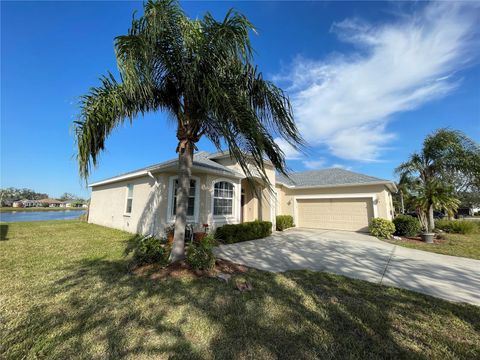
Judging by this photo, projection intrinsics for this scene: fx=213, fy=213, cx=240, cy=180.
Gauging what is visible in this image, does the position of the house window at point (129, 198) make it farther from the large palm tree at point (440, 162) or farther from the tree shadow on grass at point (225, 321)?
the large palm tree at point (440, 162)

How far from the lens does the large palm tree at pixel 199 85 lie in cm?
446

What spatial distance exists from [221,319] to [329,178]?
15.6 meters

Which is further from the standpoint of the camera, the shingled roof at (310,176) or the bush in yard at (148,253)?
the shingled roof at (310,176)

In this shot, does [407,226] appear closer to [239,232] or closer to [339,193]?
[339,193]

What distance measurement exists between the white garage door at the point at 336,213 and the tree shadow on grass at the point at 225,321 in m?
11.0

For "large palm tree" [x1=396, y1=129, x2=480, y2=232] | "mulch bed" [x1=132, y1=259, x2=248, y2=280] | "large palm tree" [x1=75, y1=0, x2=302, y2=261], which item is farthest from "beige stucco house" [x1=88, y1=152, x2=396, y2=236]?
→ "large palm tree" [x1=75, y1=0, x2=302, y2=261]

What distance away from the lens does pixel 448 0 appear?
711 cm

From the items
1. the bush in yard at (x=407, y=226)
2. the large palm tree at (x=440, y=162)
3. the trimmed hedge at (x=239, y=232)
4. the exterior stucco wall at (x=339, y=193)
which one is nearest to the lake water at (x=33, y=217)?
the trimmed hedge at (x=239, y=232)

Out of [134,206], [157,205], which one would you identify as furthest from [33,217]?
[157,205]

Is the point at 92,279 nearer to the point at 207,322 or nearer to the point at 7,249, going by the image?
the point at 207,322

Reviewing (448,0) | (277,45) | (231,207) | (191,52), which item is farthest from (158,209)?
(448,0)

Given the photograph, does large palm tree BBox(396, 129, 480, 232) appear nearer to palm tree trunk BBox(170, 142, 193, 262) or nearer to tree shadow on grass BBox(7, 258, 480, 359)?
tree shadow on grass BBox(7, 258, 480, 359)

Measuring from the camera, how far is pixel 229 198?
11656 millimetres

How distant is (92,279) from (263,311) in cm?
397
